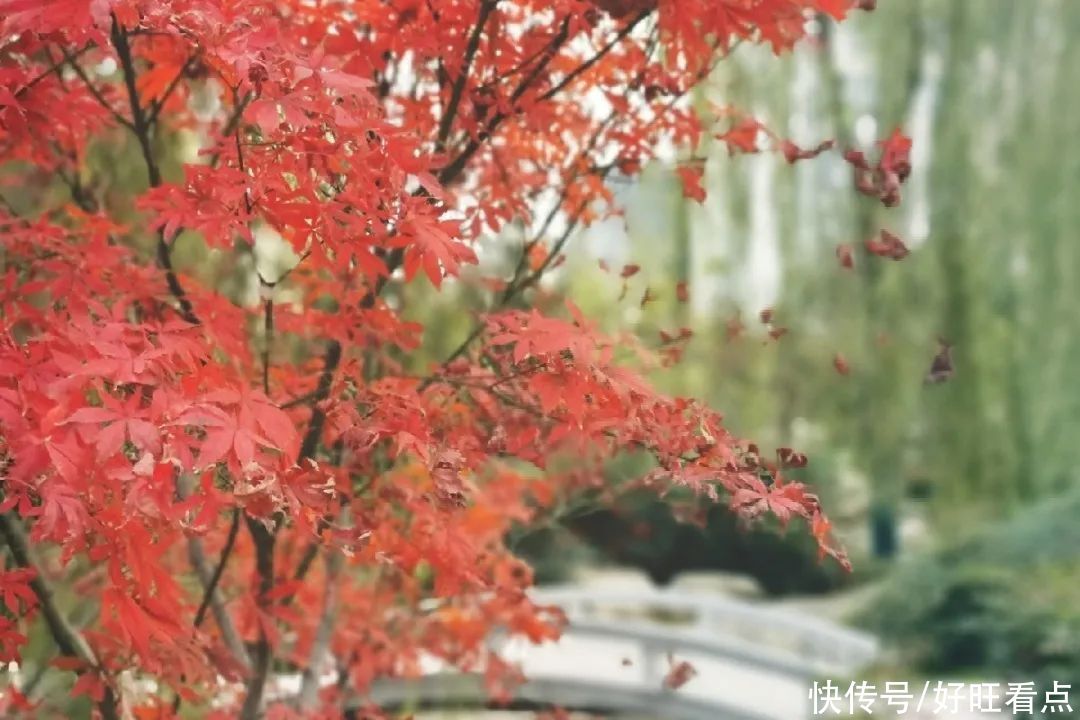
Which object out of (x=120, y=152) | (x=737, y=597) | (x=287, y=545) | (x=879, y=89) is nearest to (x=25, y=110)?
(x=287, y=545)

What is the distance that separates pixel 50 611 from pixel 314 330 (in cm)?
56

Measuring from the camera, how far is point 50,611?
57.8 inches

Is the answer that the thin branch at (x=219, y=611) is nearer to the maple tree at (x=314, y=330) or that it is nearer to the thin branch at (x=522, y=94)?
the maple tree at (x=314, y=330)

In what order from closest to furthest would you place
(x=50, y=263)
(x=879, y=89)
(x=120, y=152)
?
(x=50, y=263) → (x=120, y=152) → (x=879, y=89)

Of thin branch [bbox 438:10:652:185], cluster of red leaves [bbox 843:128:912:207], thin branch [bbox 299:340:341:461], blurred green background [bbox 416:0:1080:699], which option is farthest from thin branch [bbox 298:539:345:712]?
blurred green background [bbox 416:0:1080:699]

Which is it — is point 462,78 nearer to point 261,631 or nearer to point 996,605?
point 261,631

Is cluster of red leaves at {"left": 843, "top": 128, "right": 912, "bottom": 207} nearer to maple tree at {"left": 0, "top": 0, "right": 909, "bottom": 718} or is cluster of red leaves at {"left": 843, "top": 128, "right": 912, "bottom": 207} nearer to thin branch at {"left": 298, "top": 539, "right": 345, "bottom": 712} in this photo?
maple tree at {"left": 0, "top": 0, "right": 909, "bottom": 718}

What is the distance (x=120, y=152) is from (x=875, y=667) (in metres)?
3.18

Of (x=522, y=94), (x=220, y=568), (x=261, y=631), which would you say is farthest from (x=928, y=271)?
(x=220, y=568)

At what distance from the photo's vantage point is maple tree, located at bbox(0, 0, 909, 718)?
104 cm

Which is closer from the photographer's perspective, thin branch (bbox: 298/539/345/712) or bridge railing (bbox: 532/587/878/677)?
thin branch (bbox: 298/539/345/712)

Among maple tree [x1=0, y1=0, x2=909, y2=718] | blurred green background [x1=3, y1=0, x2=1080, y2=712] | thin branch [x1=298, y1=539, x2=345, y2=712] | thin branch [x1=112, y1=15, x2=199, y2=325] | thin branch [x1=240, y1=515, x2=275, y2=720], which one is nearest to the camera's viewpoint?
maple tree [x1=0, y1=0, x2=909, y2=718]

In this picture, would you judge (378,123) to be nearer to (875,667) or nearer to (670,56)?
(670,56)

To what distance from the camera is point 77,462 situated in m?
0.99
